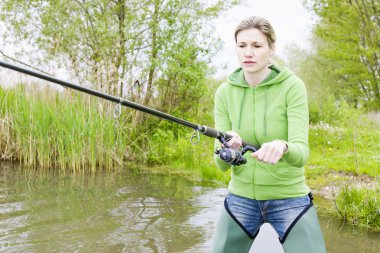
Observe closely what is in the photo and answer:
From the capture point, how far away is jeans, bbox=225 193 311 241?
8.30 feet

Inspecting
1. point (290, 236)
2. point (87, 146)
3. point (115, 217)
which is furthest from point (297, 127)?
point (87, 146)

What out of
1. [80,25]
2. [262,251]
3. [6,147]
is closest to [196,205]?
[262,251]

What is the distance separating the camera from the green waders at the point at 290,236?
Result: 248 cm

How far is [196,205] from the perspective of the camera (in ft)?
19.4

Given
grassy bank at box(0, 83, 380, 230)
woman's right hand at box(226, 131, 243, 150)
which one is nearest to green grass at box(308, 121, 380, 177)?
grassy bank at box(0, 83, 380, 230)

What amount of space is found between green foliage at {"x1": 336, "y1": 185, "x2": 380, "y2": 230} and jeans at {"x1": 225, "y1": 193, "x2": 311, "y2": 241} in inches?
105

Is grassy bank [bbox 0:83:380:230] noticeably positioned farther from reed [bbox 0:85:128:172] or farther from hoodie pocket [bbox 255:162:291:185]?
hoodie pocket [bbox 255:162:291:185]

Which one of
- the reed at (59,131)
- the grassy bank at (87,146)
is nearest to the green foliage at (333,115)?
the grassy bank at (87,146)

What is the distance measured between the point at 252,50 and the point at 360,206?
3235 millimetres

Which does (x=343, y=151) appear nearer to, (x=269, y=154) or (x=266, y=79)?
(x=266, y=79)

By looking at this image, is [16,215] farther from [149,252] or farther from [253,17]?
[253,17]

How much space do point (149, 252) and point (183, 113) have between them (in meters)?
6.89

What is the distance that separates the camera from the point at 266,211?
260 cm

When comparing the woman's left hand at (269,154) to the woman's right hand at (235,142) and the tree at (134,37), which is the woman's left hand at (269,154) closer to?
the woman's right hand at (235,142)
